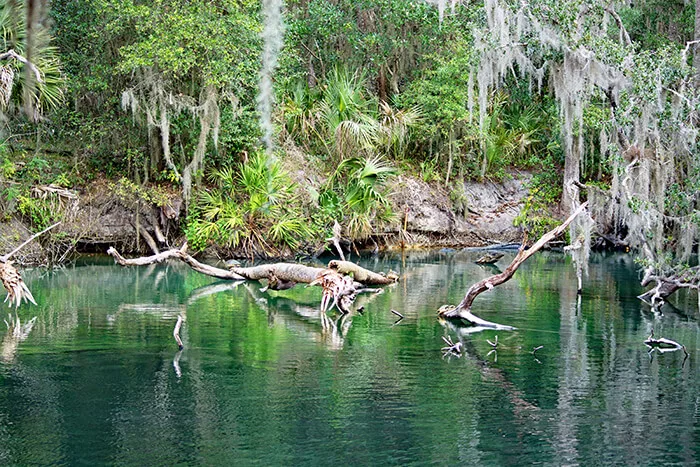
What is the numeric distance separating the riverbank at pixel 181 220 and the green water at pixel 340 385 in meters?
6.05

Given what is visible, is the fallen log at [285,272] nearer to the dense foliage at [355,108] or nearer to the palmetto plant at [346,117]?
the dense foliage at [355,108]

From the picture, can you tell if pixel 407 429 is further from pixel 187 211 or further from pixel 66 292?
pixel 187 211

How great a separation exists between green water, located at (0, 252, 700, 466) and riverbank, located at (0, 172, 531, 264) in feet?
19.9

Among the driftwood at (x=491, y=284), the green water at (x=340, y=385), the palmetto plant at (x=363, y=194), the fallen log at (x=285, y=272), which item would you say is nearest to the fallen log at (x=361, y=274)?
the fallen log at (x=285, y=272)

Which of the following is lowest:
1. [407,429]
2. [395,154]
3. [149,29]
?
[407,429]

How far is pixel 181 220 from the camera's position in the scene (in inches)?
1064

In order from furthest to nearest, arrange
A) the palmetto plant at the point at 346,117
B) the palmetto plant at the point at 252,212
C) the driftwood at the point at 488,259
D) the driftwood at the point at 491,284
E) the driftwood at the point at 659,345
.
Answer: the palmetto plant at the point at 346,117, the driftwood at the point at 488,259, the palmetto plant at the point at 252,212, the driftwood at the point at 491,284, the driftwood at the point at 659,345

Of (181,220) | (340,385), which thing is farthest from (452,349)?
(181,220)

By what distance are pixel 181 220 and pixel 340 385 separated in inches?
654

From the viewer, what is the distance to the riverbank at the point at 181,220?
2441 centimetres

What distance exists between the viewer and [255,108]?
27297 mm

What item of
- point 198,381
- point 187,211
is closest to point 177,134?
point 187,211

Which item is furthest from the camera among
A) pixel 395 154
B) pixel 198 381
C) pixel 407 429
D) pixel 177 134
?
pixel 395 154

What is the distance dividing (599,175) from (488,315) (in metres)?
15.0
